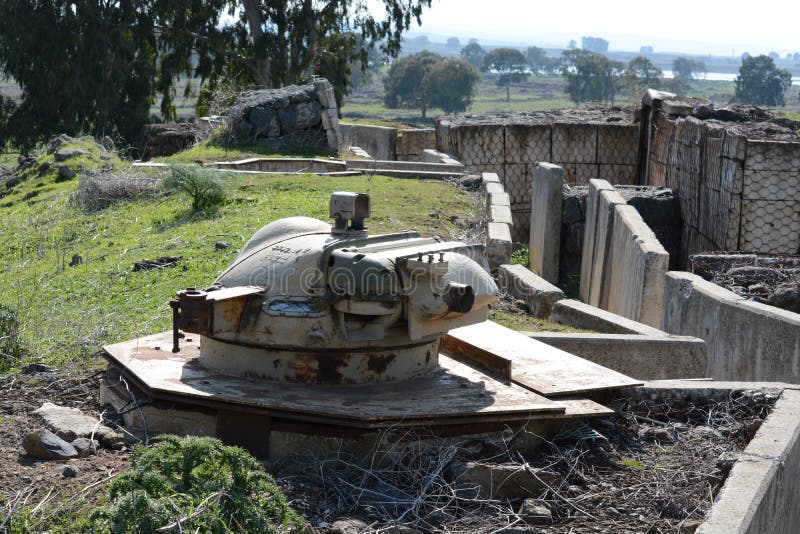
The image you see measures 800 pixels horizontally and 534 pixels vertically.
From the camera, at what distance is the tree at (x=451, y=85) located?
104 meters

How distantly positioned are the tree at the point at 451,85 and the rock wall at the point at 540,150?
84.7 meters

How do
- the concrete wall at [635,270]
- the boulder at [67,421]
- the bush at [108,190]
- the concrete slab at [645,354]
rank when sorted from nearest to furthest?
the boulder at [67,421], the concrete slab at [645,354], the concrete wall at [635,270], the bush at [108,190]

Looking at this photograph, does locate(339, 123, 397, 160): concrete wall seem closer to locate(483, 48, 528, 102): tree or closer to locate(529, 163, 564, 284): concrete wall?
locate(529, 163, 564, 284): concrete wall

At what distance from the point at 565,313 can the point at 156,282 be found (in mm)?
3796

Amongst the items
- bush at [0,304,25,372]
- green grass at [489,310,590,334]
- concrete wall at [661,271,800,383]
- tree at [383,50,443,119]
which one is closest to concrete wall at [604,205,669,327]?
concrete wall at [661,271,800,383]

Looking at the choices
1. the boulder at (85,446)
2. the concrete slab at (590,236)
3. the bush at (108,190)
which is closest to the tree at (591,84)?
the concrete slab at (590,236)

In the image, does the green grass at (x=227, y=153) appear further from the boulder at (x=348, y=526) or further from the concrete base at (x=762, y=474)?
the boulder at (x=348, y=526)

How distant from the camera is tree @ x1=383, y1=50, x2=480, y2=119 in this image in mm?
104000

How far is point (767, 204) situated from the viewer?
1183cm

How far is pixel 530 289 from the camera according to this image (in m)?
9.82

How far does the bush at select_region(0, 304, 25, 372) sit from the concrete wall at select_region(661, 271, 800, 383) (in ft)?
17.4

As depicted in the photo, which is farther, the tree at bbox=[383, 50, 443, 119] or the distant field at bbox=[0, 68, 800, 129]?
the tree at bbox=[383, 50, 443, 119]

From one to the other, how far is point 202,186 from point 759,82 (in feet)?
330

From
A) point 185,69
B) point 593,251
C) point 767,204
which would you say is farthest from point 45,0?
point 767,204
